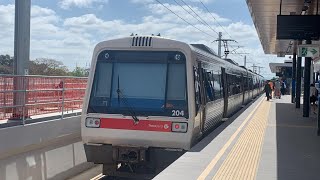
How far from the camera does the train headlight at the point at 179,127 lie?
348 inches

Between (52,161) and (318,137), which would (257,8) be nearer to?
(318,137)

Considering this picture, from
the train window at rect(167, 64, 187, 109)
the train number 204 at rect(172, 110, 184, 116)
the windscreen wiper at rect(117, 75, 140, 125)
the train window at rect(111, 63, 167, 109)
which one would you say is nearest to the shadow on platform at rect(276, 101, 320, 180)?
the train number 204 at rect(172, 110, 184, 116)

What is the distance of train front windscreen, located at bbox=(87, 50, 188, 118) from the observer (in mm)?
9047

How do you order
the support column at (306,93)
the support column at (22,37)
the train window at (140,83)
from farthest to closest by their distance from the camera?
the support column at (306,93) → the support column at (22,37) → the train window at (140,83)

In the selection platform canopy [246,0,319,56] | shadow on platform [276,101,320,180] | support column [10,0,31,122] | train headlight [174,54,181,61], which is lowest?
shadow on platform [276,101,320,180]

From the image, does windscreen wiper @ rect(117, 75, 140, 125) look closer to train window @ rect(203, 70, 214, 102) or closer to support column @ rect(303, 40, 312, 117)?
train window @ rect(203, 70, 214, 102)

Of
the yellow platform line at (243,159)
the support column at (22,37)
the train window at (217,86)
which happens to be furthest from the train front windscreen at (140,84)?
the train window at (217,86)

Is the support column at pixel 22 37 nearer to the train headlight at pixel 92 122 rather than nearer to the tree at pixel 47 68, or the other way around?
the train headlight at pixel 92 122

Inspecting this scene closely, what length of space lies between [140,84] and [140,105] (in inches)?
16.4

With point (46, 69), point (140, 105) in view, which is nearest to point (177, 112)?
point (140, 105)

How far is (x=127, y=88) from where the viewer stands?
927 centimetres

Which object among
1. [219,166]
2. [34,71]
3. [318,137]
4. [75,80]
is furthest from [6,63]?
[219,166]

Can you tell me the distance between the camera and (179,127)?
8.86m

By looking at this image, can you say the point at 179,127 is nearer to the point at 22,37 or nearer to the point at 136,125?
the point at 136,125
